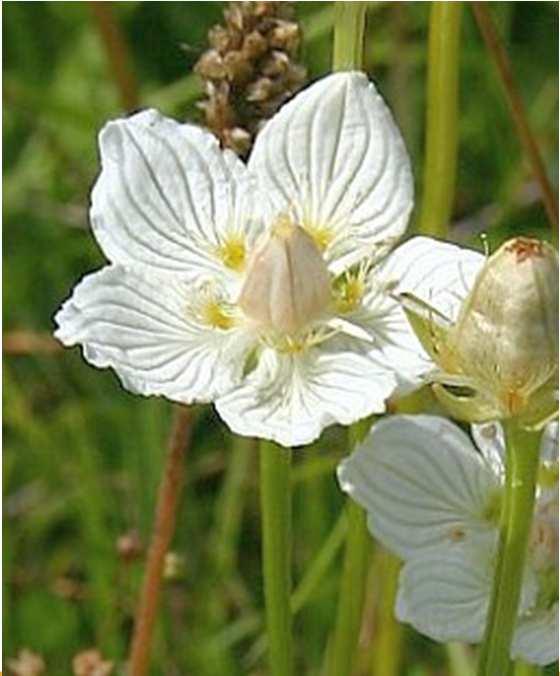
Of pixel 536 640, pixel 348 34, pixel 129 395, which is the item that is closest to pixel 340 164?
pixel 348 34

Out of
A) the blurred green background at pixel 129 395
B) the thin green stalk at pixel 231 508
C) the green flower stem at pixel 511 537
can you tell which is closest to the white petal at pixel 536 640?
the green flower stem at pixel 511 537

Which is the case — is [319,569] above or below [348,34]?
below

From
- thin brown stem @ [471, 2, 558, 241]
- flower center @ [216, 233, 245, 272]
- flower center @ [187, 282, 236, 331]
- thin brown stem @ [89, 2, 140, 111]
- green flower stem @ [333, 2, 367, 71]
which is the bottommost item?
flower center @ [187, 282, 236, 331]

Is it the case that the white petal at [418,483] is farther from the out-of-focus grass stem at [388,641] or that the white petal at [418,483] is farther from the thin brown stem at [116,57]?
the thin brown stem at [116,57]

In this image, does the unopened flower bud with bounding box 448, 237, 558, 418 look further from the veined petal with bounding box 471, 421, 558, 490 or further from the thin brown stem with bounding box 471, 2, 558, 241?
the thin brown stem with bounding box 471, 2, 558, 241

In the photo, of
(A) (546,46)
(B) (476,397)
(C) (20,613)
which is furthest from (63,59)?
(B) (476,397)

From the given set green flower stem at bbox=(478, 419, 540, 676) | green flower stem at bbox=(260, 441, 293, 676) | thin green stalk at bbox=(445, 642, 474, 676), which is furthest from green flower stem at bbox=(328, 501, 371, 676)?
thin green stalk at bbox=(445, 642, 474, 676)

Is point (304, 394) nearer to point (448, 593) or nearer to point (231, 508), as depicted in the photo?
point (448, 593)
